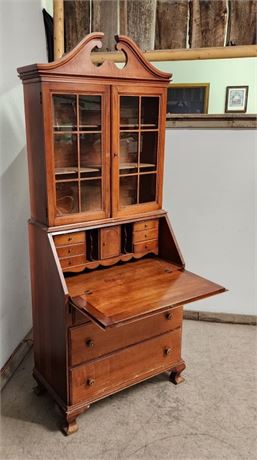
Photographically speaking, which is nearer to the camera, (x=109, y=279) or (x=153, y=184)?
(x=109, y=279)

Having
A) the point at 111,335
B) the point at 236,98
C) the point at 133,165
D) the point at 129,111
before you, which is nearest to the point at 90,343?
the point at 111,335

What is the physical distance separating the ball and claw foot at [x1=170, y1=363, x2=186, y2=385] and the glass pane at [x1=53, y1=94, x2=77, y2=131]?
1.43m

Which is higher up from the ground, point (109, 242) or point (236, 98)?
point (236, 98)

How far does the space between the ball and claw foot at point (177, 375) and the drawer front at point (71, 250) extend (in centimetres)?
88

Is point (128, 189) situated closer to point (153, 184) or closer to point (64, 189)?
point (153, 184)

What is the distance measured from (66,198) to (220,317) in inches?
64.0

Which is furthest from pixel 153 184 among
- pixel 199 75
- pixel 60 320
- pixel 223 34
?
pixel 199 75

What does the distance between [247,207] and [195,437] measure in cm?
152

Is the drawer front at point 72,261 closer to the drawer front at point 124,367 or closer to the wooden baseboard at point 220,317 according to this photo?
the drawer front at point 124,367

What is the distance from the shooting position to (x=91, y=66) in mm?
1766

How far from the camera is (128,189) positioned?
6.89 ft

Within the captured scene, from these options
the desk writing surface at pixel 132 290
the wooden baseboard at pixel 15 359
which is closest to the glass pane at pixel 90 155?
the desk writing surface at pixel 132 290

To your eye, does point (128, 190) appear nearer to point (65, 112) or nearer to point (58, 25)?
point (65, 112)

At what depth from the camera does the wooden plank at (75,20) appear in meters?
2.59
